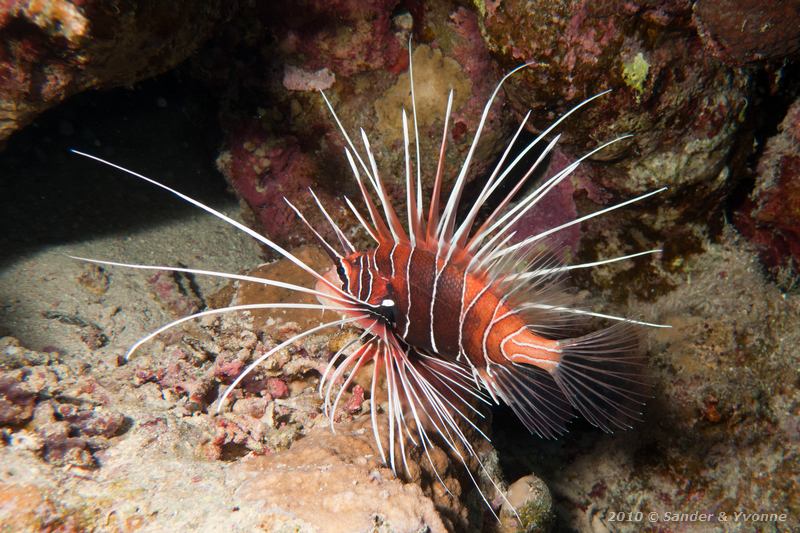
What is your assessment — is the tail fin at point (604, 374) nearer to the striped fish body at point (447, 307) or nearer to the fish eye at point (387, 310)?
the striped fish body at point (447, 307)

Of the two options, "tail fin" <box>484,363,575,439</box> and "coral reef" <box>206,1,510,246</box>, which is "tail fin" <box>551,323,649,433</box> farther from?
"coral reef" <box>206,1,510,246</box>

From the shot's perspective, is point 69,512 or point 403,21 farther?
point 403,21

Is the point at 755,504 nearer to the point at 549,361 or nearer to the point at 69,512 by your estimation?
the point at 549,361

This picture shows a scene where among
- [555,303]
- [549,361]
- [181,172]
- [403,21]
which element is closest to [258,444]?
[549,361]

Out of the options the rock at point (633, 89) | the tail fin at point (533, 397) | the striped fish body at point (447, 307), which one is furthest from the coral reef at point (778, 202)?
the striped fish body at point (447, 307)

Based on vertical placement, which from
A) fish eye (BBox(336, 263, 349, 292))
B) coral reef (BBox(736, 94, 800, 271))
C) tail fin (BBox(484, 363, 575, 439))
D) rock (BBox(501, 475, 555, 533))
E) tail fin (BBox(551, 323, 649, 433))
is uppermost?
coral reef (BBox(736, 94, 800, 271))

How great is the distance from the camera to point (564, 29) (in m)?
2.93

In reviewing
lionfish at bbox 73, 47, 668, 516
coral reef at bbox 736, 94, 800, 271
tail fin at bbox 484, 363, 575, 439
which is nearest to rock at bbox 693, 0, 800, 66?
coral reef at bbox 736, 94, 800, 271

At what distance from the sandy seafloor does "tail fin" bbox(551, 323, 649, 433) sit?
63.7 inches

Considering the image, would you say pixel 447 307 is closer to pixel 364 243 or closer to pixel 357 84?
pixel 364 243

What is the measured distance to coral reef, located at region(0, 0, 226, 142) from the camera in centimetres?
241

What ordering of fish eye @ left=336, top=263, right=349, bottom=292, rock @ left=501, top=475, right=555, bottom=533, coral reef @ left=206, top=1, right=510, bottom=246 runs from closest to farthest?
fish eye @ left=336, top=263, right=349, bottom=292 < rock @ left=501, top=475, right=555, bottom=533 < coral reef @ left=206, top=1, right=510, bottom=246

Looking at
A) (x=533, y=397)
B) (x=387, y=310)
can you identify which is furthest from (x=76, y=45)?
(x=533, y=397)

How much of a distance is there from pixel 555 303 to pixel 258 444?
1.75 metres
